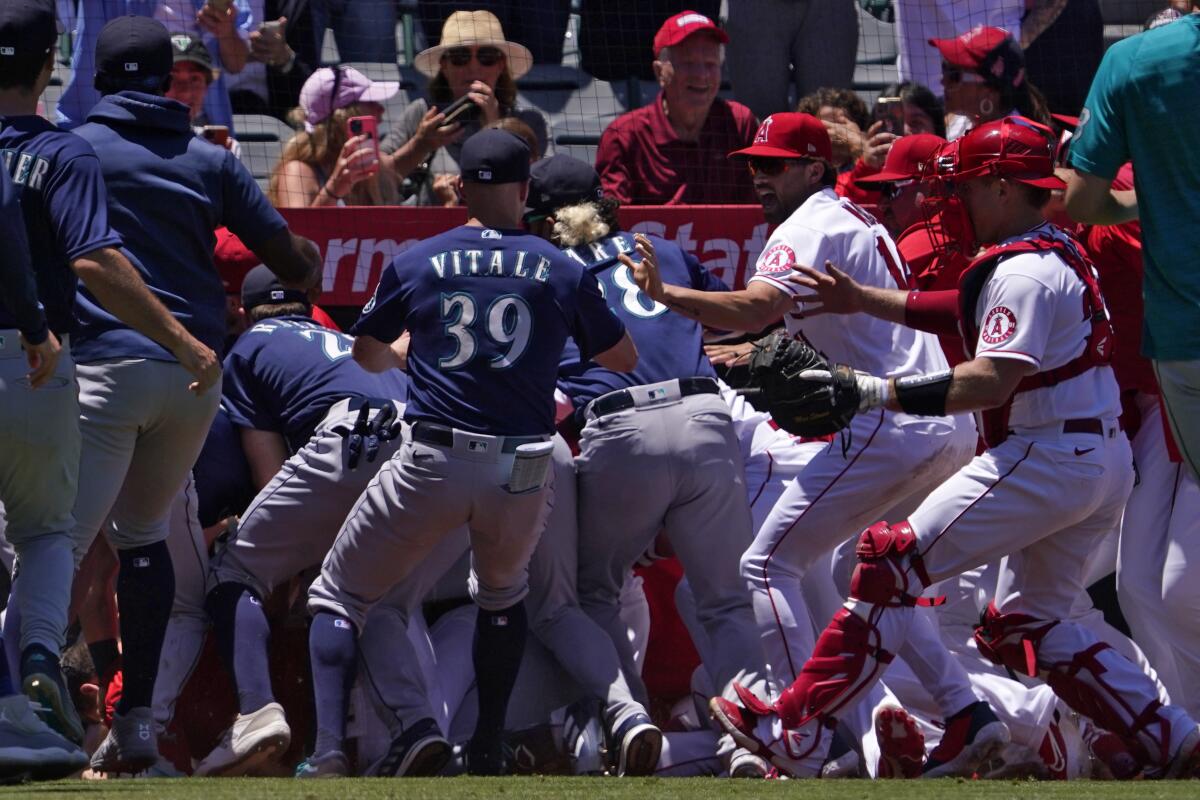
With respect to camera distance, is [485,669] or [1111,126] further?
[485,669]

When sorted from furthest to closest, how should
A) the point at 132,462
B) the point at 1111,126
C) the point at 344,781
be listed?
the point at 132,462 < the point at 344,781 < the point at 1111,126

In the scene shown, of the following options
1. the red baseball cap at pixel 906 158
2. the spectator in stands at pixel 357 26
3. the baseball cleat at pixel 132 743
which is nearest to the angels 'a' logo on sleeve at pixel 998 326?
the red baseball cap at pixel 906 158

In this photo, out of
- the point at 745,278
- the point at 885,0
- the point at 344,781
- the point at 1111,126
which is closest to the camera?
the point at 1111,126

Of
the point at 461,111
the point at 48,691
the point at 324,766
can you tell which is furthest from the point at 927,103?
the point at 48,691

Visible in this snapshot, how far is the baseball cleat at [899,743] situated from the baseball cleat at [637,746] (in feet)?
2.11

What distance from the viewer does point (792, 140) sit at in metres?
5.50

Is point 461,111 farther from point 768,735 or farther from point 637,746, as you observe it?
point 768,735

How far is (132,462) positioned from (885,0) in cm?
549

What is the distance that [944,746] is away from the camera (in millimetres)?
4934

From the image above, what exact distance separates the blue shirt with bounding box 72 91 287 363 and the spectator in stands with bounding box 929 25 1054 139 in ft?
11.5

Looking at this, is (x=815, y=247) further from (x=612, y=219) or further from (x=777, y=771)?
(x=777, y=771)

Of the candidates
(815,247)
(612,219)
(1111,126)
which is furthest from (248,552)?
(1111,126)

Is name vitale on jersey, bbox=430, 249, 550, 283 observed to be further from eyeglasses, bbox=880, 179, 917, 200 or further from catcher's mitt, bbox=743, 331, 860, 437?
eyeglasses, bbox=880, 179, 917, 200

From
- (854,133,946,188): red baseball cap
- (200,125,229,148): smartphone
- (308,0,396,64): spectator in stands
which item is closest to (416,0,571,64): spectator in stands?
(308,0,396,64): spectator in stands
